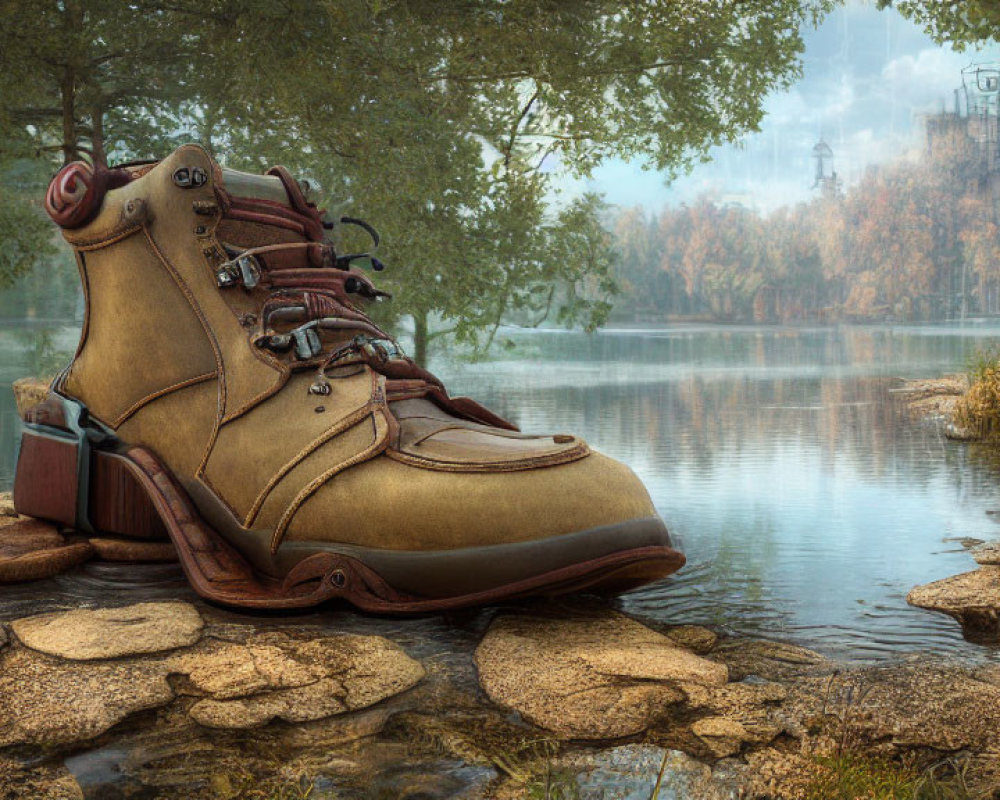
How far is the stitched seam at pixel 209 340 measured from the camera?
2.01m

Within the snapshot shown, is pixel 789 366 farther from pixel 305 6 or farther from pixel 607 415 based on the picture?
pixel 305 6

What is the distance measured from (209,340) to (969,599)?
4.84 feet

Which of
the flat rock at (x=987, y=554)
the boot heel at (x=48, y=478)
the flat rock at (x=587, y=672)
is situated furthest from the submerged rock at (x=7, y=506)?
the flat rock at (x=987, y=554)

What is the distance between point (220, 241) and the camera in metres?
2.08

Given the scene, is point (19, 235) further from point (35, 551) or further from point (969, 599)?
point (969, 599)

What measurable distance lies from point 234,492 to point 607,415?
3.79 meters

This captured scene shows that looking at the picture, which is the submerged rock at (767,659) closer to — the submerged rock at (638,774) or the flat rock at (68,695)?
the submerged rock at (638,774)

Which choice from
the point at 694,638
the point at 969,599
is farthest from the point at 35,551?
the point at 969,599

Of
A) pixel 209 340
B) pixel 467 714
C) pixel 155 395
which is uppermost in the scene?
pixel 209 340

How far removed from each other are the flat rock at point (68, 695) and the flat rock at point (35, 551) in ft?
1.55

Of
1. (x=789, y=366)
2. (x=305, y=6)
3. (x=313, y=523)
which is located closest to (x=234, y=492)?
(x=313, y=523)

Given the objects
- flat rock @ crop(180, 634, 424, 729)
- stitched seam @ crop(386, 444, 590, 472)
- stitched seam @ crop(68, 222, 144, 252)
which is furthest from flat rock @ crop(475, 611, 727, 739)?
stitched seam @ crop(68, 222, 144, 252)

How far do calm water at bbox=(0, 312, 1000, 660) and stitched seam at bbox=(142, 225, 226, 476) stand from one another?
0.29 m

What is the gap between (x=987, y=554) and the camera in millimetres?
2180
